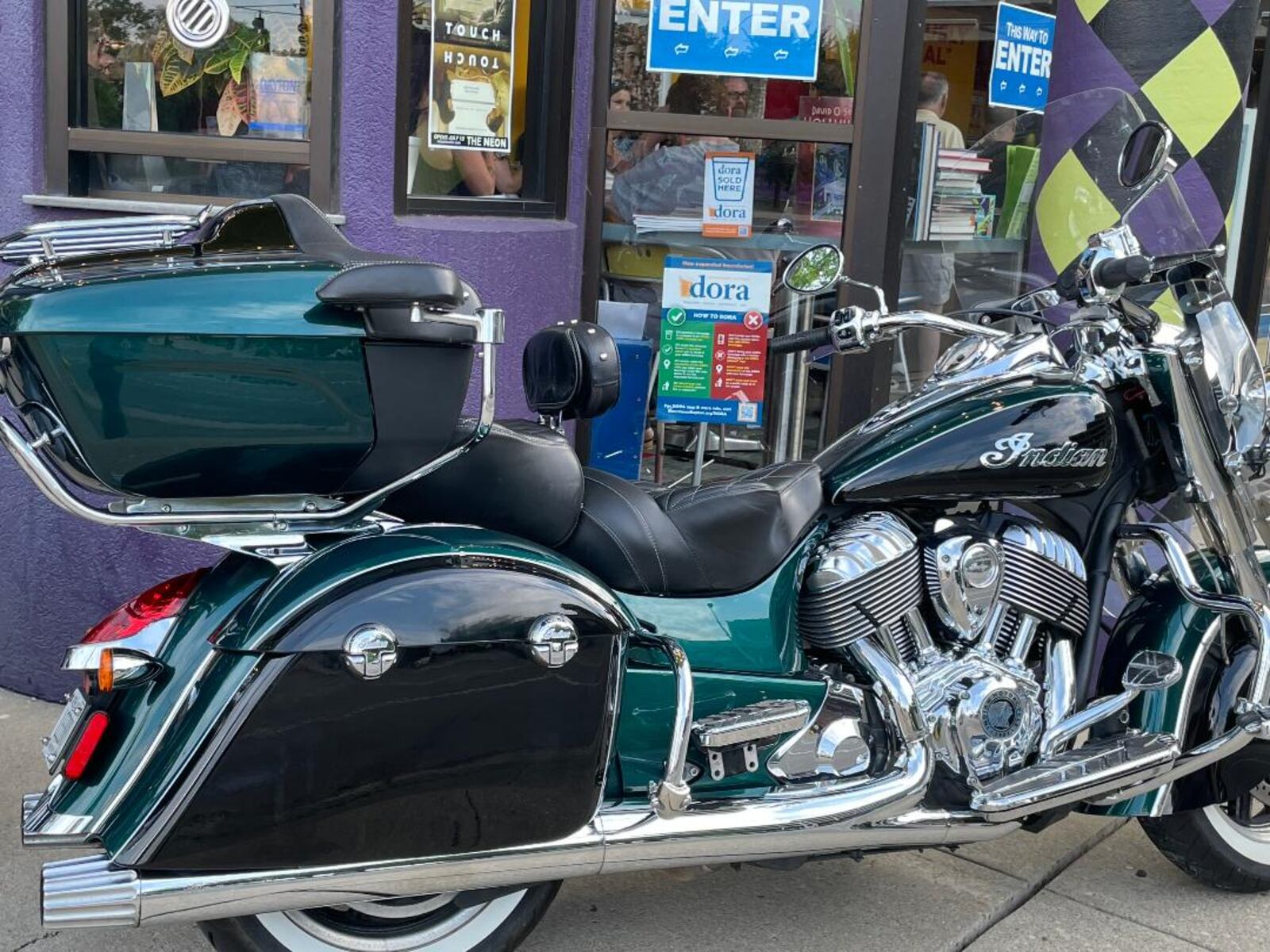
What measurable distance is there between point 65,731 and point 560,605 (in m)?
0.87

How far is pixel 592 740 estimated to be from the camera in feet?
8.27

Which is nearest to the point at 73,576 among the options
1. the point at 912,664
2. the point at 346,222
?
the point at 346,222

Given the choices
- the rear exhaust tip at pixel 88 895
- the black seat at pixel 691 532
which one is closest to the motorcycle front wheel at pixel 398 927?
the rear exhaust tip at pixel 88 895

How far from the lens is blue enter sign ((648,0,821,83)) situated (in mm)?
4625

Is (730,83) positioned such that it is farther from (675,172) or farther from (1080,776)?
(1080,776)

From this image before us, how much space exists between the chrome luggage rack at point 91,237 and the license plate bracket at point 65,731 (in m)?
0.75

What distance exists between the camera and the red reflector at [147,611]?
245 centimetres

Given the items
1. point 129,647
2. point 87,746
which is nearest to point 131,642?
point 129,647

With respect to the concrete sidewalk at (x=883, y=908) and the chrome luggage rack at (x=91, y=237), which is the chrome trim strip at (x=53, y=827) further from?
the chrome luggage rack at (x=91, y=237)

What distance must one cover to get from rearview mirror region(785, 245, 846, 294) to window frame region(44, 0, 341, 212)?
1.64 meters

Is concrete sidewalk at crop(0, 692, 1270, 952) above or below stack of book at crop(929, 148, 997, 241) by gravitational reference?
below

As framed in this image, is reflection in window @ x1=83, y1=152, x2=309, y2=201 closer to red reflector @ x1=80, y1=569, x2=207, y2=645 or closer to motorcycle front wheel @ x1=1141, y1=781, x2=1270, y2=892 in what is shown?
red reflector @ x1=80, y1=569, x2=207, y2=645

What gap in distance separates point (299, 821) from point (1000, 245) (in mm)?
4020

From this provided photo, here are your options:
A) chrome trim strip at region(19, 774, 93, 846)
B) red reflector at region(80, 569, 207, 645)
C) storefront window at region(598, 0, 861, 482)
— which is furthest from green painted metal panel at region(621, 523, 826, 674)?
storefront window at region(598, 0, 861, 482)
